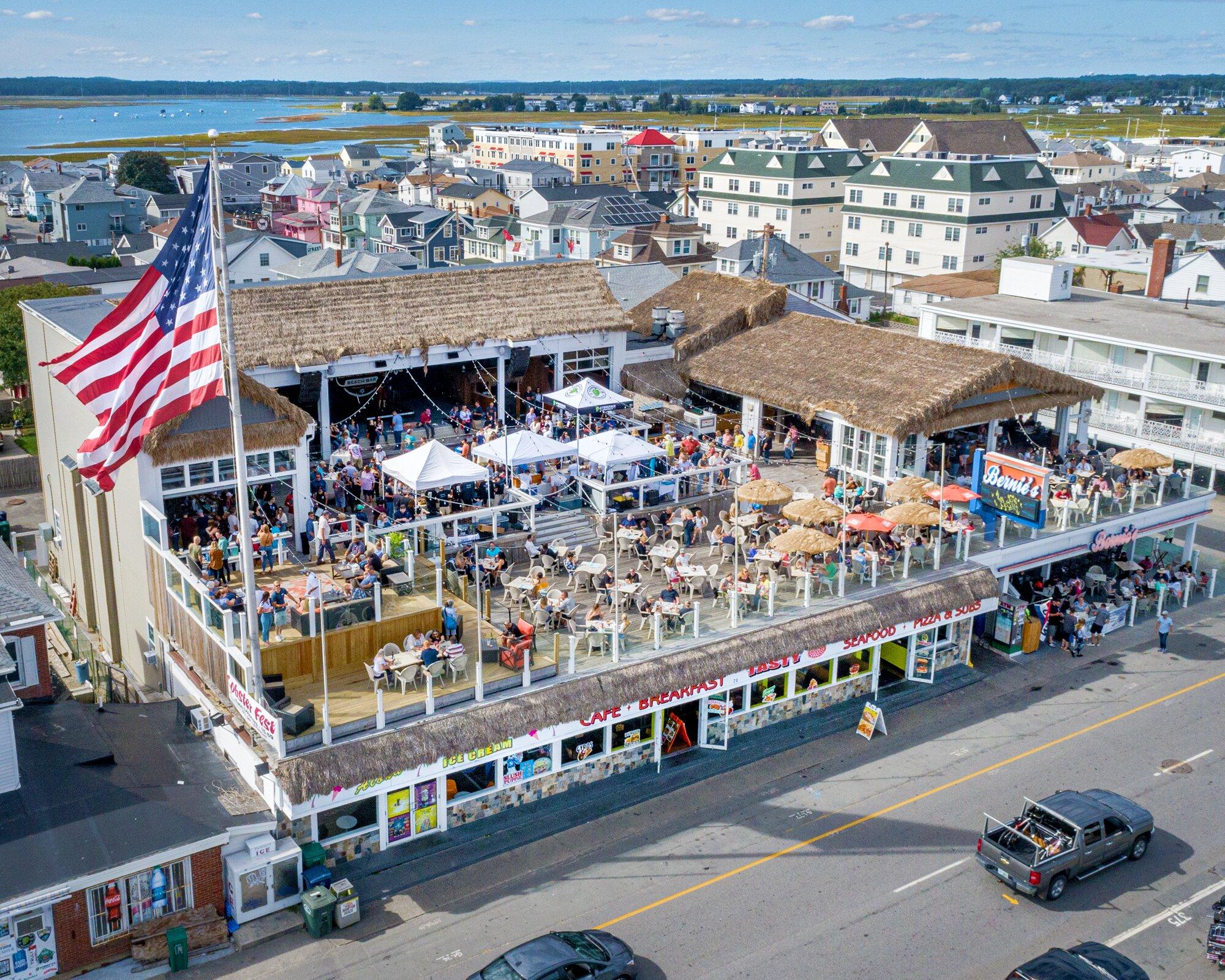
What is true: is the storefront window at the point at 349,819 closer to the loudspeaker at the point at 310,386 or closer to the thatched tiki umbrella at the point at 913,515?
the thatched tiki umbrella at the point at 913,515

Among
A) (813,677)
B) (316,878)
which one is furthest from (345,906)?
(813,677)

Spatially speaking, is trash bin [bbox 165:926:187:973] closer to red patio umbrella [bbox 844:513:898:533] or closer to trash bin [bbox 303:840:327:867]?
trash bin [bbox 303:840:327:867]

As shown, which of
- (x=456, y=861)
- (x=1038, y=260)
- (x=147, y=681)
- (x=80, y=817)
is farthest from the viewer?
(x=1038, y=260)

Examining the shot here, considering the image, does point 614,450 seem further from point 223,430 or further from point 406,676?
point 406,676

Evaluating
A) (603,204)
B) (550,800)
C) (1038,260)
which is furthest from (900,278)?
(550,800)

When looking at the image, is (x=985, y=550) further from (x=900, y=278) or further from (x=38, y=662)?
(x=900, y=278)

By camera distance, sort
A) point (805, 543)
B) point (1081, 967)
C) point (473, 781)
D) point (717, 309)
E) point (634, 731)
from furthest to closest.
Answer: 1. point (717, 309)
2. point (805, 543)
3. point (634, 731)
4. point (473, 781)
5. point (1081, 967)

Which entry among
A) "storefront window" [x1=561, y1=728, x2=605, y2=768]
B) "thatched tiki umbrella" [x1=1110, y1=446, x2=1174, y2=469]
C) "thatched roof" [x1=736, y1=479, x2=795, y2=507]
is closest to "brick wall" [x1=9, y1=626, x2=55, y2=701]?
"storefront window" [x1=561, y1=728, x2=605, y2=768]

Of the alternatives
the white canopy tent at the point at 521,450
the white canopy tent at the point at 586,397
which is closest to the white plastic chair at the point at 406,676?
the white canopy tent at the point at 521,450
